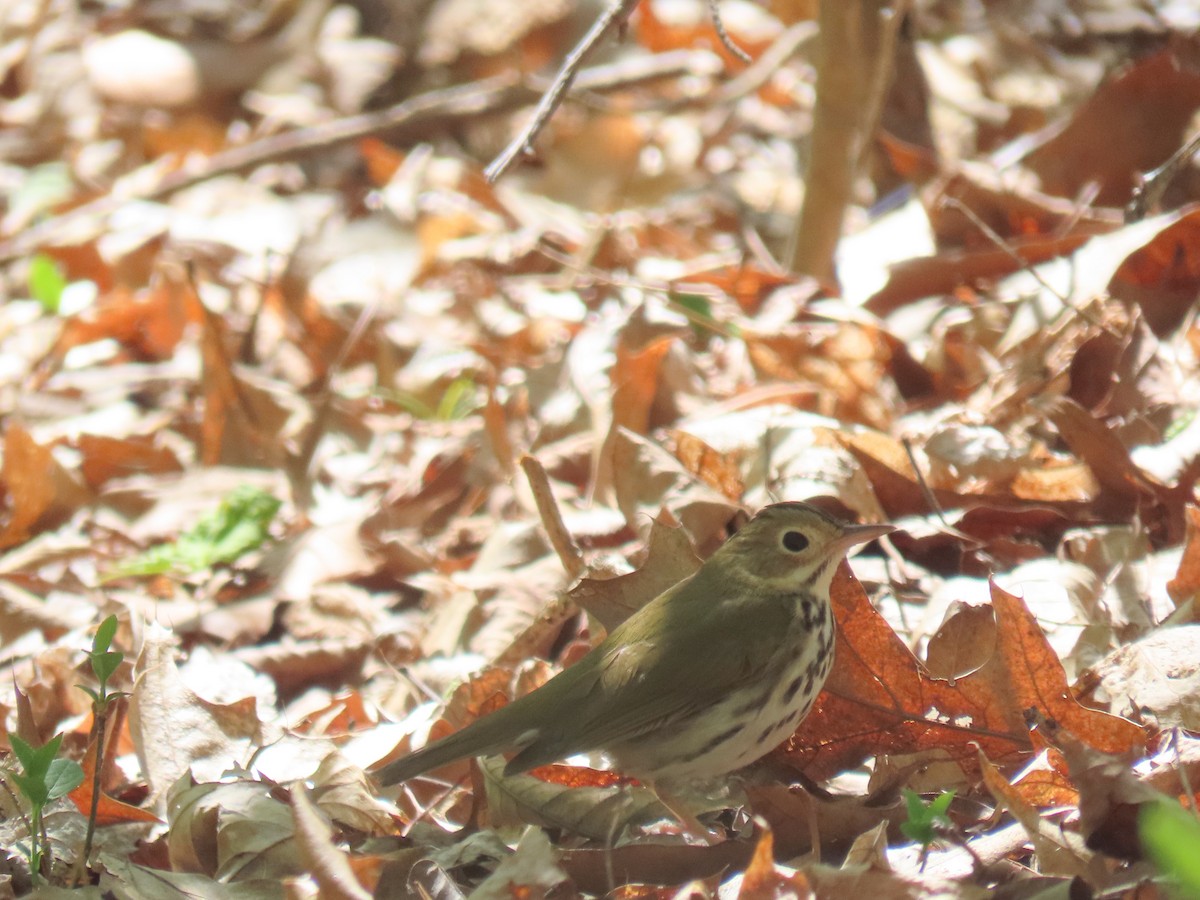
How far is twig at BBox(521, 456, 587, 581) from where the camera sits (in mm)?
3385

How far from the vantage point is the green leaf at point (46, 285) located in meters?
5.56

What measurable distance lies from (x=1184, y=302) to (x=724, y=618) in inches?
74.0

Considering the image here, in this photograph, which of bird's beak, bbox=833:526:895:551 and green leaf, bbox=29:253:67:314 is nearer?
bird's beak, bbox=833:526:895:551

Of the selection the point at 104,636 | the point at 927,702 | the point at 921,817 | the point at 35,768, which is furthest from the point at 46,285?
the point at 921,817

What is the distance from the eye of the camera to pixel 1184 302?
12.9ft

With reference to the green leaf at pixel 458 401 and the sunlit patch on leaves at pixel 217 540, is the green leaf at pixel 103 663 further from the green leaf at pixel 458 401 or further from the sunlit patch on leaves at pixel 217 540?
the green leaf at pixel 458 401

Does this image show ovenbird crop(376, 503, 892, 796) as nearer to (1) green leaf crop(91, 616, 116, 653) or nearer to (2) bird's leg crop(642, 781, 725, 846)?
(2) bird's leg crop(642, 781, 725, 846)

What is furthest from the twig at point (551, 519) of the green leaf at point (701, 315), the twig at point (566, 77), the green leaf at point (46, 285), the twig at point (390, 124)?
the twig at point (390, 124)

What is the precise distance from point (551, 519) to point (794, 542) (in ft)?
2.27

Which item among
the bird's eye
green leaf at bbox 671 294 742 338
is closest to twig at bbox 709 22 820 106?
green leaf at bbox 671 294 742 338

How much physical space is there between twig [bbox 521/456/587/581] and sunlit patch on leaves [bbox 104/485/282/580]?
1.12 metres

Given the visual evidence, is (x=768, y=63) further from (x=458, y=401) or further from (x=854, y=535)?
(x=854, y=535)

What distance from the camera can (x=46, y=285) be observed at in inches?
219

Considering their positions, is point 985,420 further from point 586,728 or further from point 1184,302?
point 586,728
